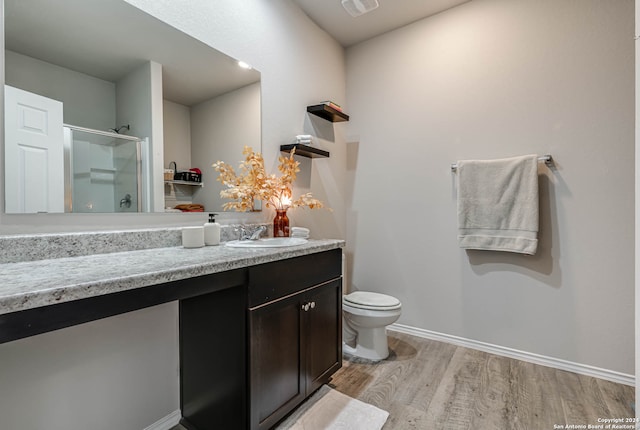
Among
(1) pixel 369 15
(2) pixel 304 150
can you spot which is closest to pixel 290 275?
(2) pixel 304 150

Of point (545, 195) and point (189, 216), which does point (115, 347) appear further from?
point (545, 195)

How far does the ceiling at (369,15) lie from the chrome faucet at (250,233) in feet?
5.74

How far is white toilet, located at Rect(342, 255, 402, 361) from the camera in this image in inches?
77.9

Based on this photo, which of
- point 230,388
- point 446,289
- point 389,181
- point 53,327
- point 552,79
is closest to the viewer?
point 53,327

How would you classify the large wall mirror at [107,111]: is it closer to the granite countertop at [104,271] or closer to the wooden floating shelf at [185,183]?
the wooden floating shelf at [185,183]

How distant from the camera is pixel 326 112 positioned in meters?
2.33

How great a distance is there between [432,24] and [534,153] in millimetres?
1285

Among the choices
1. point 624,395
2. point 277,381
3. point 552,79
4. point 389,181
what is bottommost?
point 624,395

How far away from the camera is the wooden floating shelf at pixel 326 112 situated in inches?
89.0

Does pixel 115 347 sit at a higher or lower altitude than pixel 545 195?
lower

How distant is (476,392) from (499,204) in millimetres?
1189

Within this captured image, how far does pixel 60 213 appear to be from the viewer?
1.15m

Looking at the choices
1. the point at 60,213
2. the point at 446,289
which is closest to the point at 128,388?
the point at 60,213

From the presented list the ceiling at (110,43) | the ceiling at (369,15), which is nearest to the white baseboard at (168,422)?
the ceiling at (110,43)
